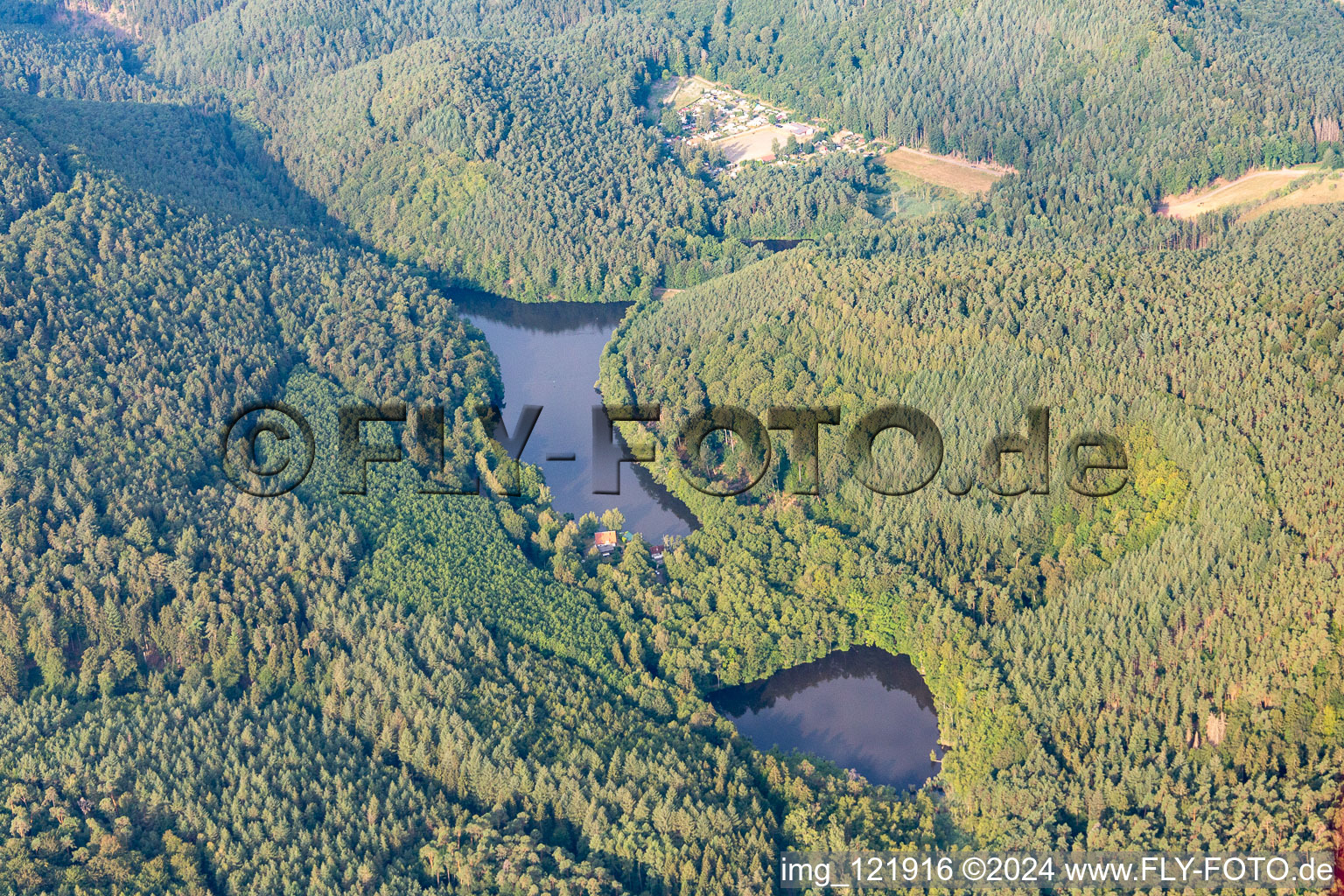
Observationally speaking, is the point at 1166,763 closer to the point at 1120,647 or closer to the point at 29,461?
the point at 1120,647

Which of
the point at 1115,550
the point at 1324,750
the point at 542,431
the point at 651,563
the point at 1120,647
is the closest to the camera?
the point at 1324,750

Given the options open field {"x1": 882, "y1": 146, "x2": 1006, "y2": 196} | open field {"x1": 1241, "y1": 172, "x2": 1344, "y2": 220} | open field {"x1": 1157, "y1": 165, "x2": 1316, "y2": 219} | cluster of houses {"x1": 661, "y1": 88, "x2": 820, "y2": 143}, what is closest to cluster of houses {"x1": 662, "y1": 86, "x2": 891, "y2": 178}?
cluster of houses {"x1": 661, "y1": 88, "x2": 820, "y2": 143}

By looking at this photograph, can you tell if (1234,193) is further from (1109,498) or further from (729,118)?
(1109,498)

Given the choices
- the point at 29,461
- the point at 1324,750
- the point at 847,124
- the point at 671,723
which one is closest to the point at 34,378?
the point at 29,461

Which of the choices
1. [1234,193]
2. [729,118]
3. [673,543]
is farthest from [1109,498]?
[729,118]

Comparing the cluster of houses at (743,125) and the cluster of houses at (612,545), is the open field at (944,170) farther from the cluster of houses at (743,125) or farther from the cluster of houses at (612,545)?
the cluster of houses at (612,545)

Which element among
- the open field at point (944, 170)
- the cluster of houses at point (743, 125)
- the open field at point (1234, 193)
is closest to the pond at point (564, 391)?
the cluster of houses at point (743, 125)

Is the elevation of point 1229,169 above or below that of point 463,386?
above

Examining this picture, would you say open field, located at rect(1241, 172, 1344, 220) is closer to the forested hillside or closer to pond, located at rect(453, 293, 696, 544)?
the forested hillside
